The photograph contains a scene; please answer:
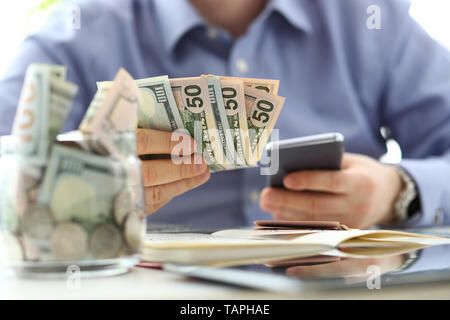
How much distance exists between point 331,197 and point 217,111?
0.46 metres

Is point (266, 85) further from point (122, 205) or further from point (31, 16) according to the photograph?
point (31, 16)

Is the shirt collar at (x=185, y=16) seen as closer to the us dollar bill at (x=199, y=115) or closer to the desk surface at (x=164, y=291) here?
the us dollar bill at (x=199, y=115)

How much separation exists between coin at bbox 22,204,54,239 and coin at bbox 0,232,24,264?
28mm

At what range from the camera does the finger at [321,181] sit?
1074mm

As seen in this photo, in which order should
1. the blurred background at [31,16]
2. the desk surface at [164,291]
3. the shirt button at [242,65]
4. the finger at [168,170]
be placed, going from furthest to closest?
1. the blurred background at [31,16]
2. the shirt button at [242,65]
3. the finger at [168,170]
4. the desk surface at [164,291]

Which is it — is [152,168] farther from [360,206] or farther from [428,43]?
[428,43]

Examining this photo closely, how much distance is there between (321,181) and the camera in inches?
42.8

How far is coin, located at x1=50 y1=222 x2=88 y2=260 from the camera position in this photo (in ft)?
1.31

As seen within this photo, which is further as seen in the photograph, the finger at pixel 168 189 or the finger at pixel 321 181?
the finger at pixel 321 181

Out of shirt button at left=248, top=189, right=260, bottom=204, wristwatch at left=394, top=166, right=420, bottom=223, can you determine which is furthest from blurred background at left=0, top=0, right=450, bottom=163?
shirt button at left=248, top=189, right=260, bottom=204

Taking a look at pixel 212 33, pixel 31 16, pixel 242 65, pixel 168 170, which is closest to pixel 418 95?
pixel 242 65

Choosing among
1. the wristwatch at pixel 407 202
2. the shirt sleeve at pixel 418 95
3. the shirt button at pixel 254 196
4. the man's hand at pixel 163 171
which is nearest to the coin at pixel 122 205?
the man's hand at pixel 163 171

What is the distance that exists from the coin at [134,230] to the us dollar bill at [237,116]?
1.23ft

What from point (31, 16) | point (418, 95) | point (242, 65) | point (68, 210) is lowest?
point (68, 210)
